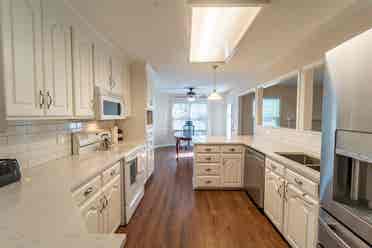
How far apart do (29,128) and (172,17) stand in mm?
1748

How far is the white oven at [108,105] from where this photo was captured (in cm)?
238

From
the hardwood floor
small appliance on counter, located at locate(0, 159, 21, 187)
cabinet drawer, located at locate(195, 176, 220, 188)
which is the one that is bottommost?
the hardwood floor

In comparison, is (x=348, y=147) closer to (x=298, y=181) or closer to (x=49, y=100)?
(x=298, y=181)

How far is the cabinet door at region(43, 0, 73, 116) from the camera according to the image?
5.03ft

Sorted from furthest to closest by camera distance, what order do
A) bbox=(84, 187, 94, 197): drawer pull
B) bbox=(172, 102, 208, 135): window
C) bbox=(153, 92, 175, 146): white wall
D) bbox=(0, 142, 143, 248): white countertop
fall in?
bbox=(172, 102, 208, 135): window < bbox=(153, 92, 175, 146): white wall < bbox=(84, 187, 94, 197): drawer pull < bbox=(0, 142, 143, 248): white countertop

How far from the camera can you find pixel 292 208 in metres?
1.90

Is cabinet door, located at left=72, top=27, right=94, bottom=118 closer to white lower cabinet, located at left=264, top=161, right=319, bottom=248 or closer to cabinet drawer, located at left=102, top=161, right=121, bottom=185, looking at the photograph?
cabinet drawer, located at left=102, top=161, right=121, bottom=185

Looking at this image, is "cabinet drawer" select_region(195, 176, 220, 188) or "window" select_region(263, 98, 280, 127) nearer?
"cabinet drawer" select_region(195, 176, 220, 188)

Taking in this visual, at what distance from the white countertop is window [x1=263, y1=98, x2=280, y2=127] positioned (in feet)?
10.9

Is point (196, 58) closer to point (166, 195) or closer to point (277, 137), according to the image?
point (277, 137)

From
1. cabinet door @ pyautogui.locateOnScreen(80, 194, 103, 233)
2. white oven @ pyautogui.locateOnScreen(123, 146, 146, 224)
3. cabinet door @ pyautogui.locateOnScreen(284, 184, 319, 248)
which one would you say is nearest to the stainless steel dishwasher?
cabinet door @ pyautogui.locateOnScreen(284, 184, 319, 248)

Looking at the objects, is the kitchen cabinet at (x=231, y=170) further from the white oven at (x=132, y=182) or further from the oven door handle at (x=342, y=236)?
the oven door handle at (x=342, y=236)

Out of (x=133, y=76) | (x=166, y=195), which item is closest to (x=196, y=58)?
(x=133, y=76)

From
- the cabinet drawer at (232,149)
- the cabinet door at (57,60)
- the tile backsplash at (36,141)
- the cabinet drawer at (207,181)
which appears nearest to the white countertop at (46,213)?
the tile backsplash at (36,141)
